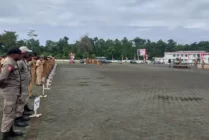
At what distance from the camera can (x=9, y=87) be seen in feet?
18.9

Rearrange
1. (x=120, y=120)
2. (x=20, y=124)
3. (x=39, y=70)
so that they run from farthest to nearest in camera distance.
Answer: (x=39, y=70), (x=120, y=120), (x=20, y=124)

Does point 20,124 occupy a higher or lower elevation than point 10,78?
lower

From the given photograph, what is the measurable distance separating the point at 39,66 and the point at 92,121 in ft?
28.7

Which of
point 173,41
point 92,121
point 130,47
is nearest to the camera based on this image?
point 92,121

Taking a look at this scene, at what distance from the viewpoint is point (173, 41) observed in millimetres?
167500

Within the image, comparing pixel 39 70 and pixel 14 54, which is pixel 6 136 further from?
pixel 39 70

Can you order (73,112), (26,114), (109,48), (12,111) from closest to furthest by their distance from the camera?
1. (12,111)
2. (26,114)
3. (73,112)
4. (109,48)

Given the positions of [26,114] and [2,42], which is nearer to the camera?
[26,114]

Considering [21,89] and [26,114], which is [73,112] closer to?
[26,114]

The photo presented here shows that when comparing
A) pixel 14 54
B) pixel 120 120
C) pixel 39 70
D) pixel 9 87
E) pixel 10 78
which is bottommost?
pixel 120 120

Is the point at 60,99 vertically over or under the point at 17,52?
under

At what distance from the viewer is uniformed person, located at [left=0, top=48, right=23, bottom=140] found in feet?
18.4

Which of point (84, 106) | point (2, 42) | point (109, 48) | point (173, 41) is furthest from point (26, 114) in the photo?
point (173, 41)

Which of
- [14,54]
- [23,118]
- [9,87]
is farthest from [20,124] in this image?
[14,54]
